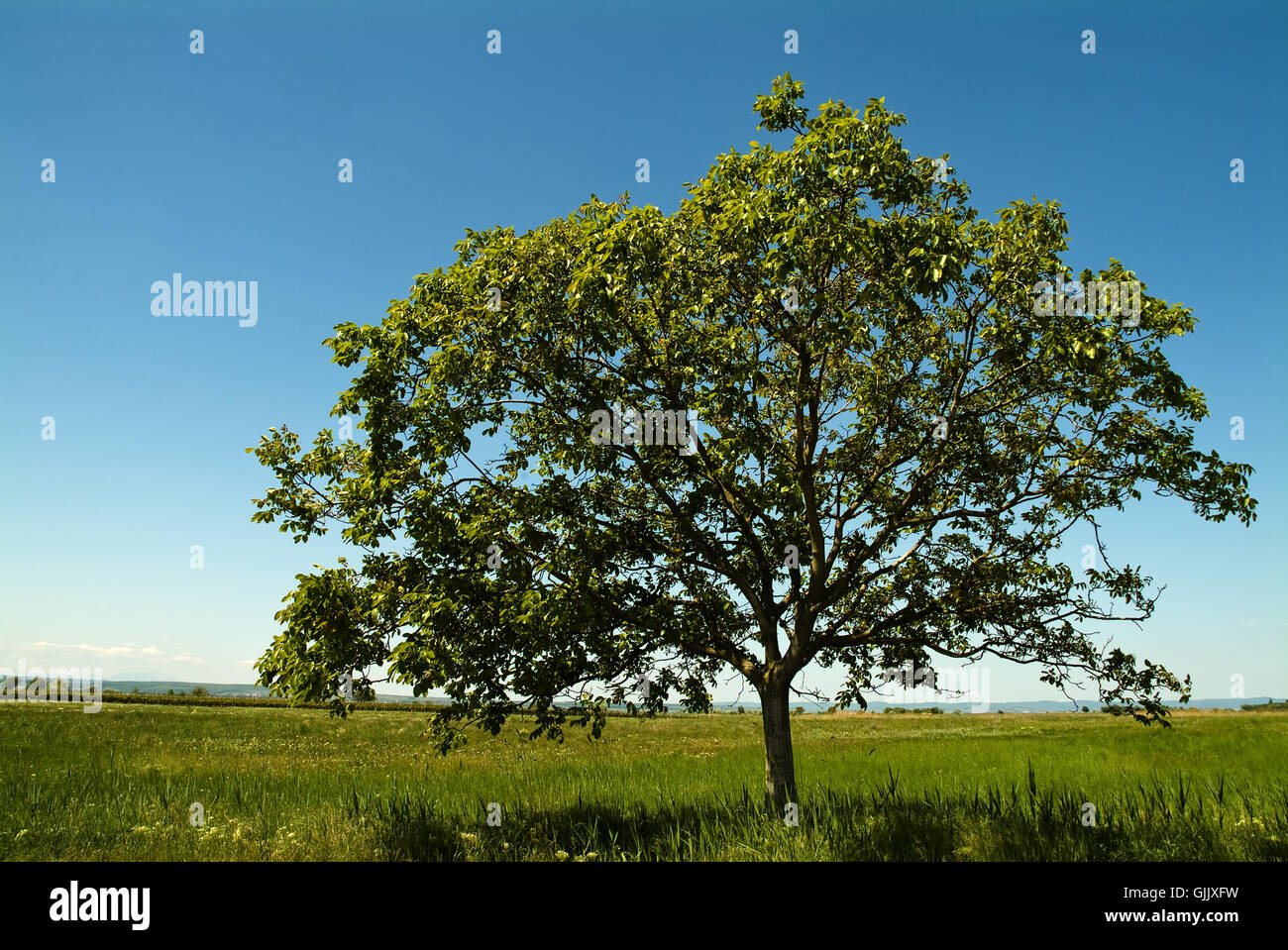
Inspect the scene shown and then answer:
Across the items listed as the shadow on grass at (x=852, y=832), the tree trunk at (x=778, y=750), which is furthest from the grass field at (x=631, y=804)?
the tree trunk at (x=778, y=750)

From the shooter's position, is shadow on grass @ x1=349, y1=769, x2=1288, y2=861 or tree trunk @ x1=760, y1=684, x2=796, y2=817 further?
tree trunk @ x1=760, y1=684, x2=796, y2=817

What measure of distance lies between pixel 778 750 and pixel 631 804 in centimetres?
530

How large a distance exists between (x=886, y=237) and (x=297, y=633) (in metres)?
10.9

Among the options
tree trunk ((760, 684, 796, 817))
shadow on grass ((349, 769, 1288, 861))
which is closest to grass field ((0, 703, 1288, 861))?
shadow on grass ((349, 769, 1288, 861))

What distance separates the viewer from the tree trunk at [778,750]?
12.7m

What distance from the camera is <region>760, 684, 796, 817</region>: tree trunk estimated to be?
12.7m

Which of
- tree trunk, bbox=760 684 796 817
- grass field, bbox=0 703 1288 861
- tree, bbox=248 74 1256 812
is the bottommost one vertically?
grass field, bbox=0 703 1288 861

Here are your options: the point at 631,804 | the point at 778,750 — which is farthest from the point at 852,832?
the point at 631,804

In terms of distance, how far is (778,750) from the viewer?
12898 mm

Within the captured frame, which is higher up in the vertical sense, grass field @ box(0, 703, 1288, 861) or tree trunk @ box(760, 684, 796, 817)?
tree trunk @ box(760, 684, 796, 817)

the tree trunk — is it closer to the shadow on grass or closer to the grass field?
the shadow on grass

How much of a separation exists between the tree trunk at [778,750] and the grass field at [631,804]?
0.53 metres

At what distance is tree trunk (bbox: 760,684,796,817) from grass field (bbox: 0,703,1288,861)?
1.74 feet
